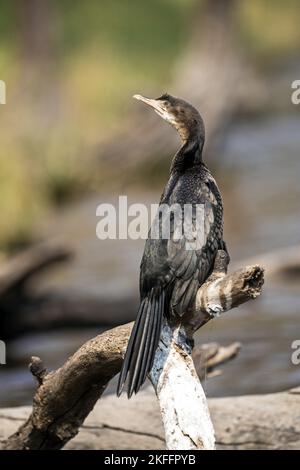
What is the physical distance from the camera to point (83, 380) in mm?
4773

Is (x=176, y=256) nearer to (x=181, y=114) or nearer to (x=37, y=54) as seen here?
(x=181, y=114)

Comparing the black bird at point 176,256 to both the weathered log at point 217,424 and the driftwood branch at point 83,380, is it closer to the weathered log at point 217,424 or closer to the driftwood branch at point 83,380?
the driftwood branch at point 83,380

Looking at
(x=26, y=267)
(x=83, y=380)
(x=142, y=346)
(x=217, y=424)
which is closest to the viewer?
(x=142, y=346)

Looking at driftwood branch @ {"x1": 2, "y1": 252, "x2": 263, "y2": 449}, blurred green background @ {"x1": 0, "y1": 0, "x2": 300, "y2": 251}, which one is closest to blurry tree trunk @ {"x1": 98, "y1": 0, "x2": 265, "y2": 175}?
blurred green background @ {"x1": 0, "y1": 0, "x2": 300, "y2": 251}

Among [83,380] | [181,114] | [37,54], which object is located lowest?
[83,380]

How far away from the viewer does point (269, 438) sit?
5289 millimetres

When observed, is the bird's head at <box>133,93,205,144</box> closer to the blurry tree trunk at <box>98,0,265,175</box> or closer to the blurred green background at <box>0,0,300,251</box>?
the blurred green background at <box>0,0,300,251</box>

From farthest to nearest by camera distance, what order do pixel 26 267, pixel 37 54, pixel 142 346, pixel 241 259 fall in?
pixel 37 54
pixel 241 259
pixel 26 267
pixel 142 346

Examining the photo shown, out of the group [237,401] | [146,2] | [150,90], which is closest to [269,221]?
[150,90]

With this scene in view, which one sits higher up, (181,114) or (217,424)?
(181,114)

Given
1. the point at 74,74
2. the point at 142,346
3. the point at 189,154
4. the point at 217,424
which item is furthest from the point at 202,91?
the point at 142,346

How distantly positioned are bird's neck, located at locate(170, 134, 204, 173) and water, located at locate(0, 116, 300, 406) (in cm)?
279

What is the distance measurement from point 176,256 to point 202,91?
9.15 metres

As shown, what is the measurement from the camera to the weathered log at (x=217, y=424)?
17.4 ft
